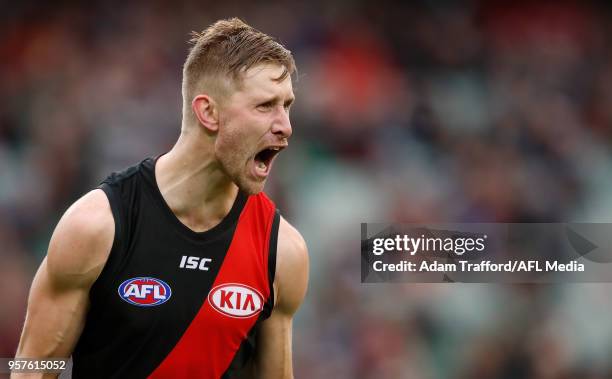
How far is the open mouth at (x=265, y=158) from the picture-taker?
10.4ft

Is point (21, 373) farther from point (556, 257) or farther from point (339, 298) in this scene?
point (556, 257)

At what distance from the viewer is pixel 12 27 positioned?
7023 millimetres

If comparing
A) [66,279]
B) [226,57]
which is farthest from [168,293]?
[226,57]

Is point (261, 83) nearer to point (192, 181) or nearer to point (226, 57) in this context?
point (226, 57)

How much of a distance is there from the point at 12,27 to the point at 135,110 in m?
1.32

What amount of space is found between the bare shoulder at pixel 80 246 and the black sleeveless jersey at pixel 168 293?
0.16 ft

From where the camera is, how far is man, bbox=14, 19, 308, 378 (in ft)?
9.66

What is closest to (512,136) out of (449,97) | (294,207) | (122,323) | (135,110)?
(449,97)

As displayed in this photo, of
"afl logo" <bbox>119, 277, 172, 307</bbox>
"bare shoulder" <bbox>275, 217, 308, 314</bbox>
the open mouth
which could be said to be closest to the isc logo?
"afl logo" <bbox>119, 277, 172, 307</bbox>

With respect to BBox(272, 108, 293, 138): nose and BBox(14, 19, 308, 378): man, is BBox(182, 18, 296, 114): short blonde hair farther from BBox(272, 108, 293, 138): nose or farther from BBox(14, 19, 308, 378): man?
BBox(272, 108, 293, 138): nose

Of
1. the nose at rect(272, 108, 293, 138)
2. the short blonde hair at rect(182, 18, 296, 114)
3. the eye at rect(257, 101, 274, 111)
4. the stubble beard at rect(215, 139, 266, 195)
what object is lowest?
the stubble beard at rect(215, 139, 266, 195)

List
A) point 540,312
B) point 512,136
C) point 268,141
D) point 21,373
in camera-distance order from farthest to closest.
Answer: point 512,136
point 540,312
point 268,141
point 21,373

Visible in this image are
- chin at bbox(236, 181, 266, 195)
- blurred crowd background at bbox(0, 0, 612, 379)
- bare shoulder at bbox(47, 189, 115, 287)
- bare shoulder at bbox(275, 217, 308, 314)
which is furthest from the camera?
blurred crowd background at bbox(0, 0, 612, 379)

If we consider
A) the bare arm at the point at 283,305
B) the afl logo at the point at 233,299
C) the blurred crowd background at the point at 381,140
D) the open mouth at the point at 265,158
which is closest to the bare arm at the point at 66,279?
the afl logo at the point at 233,299
